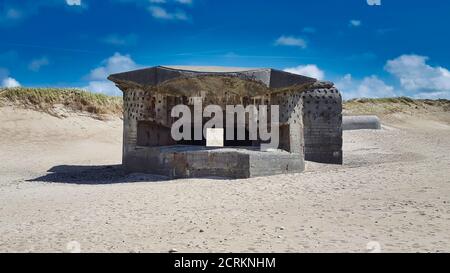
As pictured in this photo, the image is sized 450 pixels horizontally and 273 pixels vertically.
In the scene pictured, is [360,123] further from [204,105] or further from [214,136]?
[204,105]

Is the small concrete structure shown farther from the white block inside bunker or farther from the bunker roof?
the white block inside bunker

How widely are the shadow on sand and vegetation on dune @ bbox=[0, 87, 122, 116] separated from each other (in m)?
11.3

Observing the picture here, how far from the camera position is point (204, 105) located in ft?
36.6

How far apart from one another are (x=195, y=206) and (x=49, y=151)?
13.4 meters

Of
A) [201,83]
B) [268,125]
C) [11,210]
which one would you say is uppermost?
[201,83]

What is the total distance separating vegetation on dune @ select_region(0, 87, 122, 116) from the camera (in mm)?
22750

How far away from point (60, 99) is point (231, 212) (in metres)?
20.3

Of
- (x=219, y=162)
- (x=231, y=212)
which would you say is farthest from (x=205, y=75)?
(x=231, y=212)

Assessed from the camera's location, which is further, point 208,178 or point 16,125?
point 16,125

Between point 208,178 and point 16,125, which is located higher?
point 16,125
